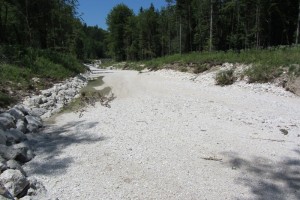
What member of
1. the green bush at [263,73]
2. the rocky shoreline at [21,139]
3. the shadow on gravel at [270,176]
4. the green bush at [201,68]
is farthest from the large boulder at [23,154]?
the green bush at [201,68]

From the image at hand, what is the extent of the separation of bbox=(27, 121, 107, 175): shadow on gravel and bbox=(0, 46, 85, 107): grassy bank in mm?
3453

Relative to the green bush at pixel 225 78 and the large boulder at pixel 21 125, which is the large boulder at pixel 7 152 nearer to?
the large boulder at pixel 21 125

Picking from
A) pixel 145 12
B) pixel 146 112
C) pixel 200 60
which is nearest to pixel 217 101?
pixel 146 112

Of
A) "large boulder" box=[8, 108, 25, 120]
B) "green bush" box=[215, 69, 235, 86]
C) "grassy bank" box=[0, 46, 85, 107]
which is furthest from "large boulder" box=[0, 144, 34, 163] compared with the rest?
"green bush" box=[215, 69, 235, 86]

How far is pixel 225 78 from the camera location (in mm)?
15922

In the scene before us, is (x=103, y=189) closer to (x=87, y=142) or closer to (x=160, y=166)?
(x=160, y=166)

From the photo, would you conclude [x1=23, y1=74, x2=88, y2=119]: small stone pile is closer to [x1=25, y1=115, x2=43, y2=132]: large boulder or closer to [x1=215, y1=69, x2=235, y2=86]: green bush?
[x1=25, y1=115, x2=43, y2=132]: large boulder

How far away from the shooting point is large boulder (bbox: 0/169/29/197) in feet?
14.5

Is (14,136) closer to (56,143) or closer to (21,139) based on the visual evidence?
(21,139)

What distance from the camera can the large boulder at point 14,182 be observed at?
174 inches

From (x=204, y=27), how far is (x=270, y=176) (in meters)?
47.1

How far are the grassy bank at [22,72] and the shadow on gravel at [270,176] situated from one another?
8.60 metres

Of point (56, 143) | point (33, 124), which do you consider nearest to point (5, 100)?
point (33, 124)

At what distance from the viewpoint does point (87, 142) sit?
7.07 m
